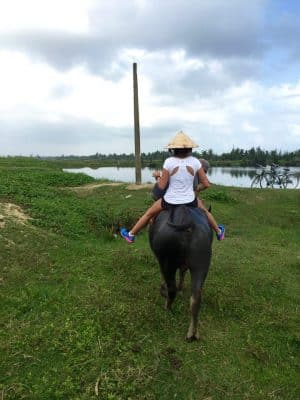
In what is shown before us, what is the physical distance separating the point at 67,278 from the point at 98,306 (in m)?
1.08

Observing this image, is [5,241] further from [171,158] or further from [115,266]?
[171,158]

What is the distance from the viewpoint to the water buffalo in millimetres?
4341

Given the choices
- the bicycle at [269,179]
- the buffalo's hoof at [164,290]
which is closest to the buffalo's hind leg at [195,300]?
the buffalo's hoof at [164,290]

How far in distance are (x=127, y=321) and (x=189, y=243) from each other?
121 centimetres

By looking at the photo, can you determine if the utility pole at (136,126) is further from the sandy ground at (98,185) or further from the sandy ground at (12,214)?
the sandy ground at (12,214)

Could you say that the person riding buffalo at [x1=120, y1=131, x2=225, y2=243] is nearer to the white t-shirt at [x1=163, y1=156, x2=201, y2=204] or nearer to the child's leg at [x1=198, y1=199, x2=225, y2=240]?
the white t-shirt at [x1=163, y1=156, x2=201, y2=204]

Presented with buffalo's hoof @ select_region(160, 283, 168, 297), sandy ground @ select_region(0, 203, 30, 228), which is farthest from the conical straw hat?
sandy ground @ select_region(0, 203, 30, 228)

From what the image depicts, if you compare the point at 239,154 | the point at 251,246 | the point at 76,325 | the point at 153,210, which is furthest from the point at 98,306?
the point at 239,154

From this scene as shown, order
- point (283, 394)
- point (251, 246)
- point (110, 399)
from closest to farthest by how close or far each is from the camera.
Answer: point (110, 399) < point (283, 394) < point (251, 246)

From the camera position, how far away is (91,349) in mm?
4109

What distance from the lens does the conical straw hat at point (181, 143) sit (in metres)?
4.62

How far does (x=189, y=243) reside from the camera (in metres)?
4.36

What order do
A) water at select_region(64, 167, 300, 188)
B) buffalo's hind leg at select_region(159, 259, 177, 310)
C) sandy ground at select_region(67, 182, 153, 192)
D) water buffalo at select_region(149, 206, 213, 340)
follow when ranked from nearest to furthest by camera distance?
water buffalo at select_region(149, 206, 213, 340)
buffalo's hind leg at select_region(159, 259, 177, 310)
sandy ground at select_region(67, 182, 153, 192)
water at select_region(64, 167, 300, 188)

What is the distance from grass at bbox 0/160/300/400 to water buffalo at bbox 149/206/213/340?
1.77ft
